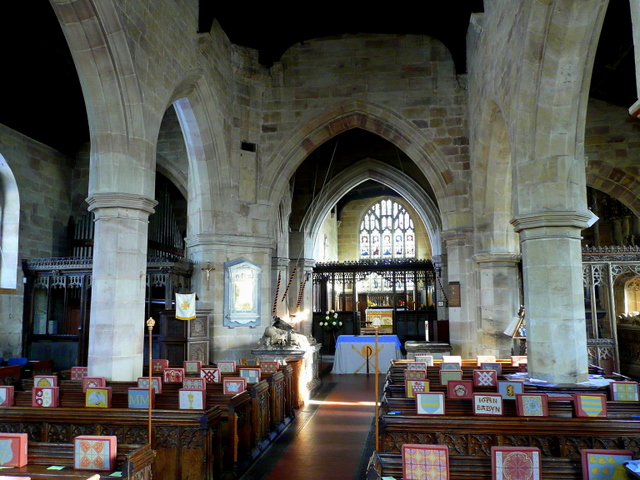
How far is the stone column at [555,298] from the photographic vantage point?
646cm

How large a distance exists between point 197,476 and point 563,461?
290 cm

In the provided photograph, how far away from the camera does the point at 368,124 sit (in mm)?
12625

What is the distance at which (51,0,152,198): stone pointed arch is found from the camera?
727 cm

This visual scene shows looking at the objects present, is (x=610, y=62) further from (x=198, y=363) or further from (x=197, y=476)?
(x=197, y=476)

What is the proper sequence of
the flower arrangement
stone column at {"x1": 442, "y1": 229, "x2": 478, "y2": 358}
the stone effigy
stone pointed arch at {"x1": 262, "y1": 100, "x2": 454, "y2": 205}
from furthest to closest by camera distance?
the flower arrangement, stone pointed arch at {"x1": 262, "y1": 100, "x2": 454, "y2": 205}, stone column at {"x1": 442, "y1": 229, "x2": 478, "y2": 358}, the stone effigy

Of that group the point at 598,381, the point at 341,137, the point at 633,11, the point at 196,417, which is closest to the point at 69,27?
the point at 196,417

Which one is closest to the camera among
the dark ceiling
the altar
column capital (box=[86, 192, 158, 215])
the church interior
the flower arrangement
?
the church interior

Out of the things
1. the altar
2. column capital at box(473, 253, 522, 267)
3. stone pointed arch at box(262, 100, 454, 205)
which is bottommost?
the altar

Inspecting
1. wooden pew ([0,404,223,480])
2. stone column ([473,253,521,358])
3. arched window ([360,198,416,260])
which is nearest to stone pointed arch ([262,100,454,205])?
stone column ([473,253,521,358])

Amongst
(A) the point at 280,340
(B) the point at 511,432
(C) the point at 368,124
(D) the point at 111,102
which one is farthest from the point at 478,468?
(C) the point at 368,124

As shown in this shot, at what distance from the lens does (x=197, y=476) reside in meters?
4.67

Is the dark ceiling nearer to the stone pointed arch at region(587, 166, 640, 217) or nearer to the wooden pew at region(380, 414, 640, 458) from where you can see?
the stone pointed arch at region(587, 166, 640, 217)

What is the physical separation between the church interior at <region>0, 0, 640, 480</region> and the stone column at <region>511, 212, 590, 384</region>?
25mm

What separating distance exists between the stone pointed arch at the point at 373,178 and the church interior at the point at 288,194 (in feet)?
0.52
